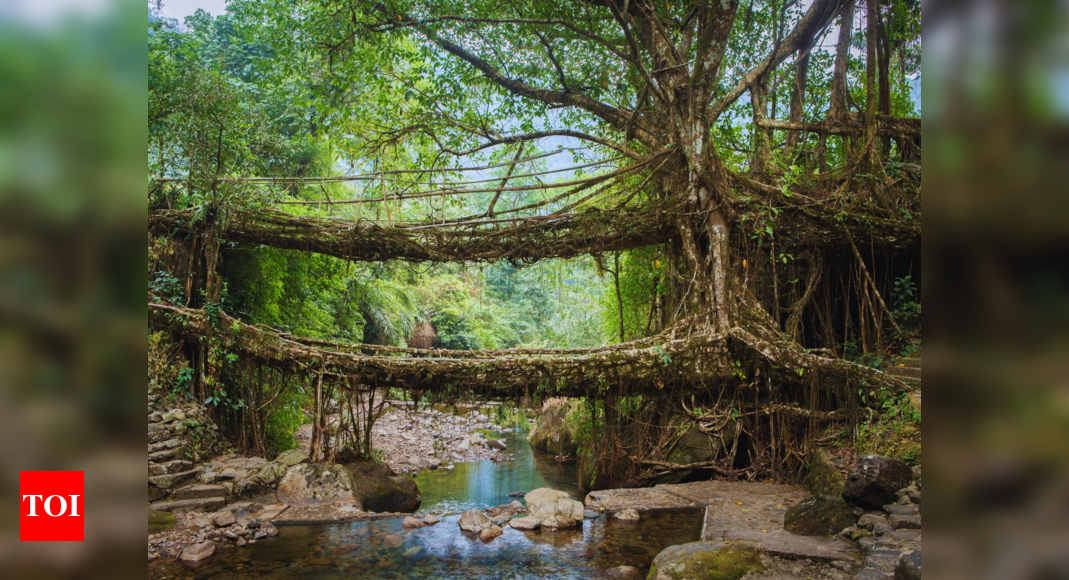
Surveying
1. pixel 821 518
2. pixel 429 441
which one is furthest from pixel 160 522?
pixel 429 441

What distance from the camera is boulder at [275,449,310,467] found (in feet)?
20.4

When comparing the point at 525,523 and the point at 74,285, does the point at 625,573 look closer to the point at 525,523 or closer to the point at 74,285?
the point at 525,523

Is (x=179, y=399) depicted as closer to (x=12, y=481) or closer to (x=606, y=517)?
(x=606, y=517)

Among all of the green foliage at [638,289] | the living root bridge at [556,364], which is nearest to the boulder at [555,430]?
the green foliage at [638,289]

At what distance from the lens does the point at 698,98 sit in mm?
6102

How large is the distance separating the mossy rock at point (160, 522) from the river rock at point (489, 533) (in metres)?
2.65

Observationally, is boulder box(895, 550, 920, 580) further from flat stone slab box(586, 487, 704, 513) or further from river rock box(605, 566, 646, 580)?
flat stone slab box(586, 487, 704, 513)

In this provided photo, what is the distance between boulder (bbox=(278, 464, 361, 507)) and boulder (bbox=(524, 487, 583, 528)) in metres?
1.78

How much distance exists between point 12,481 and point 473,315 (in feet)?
56.1

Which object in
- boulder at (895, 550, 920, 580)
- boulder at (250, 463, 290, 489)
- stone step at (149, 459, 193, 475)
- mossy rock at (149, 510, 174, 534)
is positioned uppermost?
boulder at (895, 550, 920, 580)

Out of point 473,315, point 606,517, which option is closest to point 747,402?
point 606,517

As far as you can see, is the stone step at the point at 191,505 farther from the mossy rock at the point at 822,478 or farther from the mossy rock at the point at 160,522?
the mossy rock at the point at 822,478

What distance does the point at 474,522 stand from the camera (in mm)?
5164

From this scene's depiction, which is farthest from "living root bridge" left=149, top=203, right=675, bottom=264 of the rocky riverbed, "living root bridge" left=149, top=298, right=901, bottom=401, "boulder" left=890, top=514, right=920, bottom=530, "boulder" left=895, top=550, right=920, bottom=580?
"boulder" left=895, top=550, right=920, bottom=580
